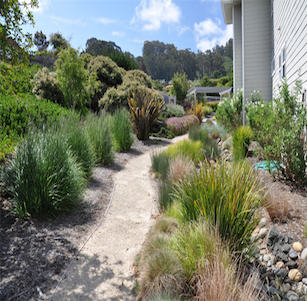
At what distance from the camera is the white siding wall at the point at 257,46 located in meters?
11.3

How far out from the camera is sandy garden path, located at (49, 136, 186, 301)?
2865 millimetres

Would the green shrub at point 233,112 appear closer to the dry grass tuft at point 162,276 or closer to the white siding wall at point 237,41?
the white siding wall at point 237,41

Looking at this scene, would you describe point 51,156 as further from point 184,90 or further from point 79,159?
point 184,90

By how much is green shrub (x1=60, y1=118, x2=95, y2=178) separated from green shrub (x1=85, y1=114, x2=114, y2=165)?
1050mm

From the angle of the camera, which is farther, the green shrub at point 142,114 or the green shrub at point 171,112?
the green shrub at point 171,112

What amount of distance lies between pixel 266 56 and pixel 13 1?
1007cm

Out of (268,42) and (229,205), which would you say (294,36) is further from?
(229,205)

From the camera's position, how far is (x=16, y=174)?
14.0ft

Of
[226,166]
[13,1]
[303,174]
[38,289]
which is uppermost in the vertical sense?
[13,1]

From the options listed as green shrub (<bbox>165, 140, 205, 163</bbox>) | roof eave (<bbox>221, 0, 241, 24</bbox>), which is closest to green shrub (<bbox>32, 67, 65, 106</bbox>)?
green shrub (<bbox>165, 140, 205, 163</bbox>)

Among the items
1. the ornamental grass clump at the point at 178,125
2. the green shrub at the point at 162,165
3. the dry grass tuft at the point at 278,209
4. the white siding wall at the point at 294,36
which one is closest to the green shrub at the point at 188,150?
the green shrub at the point at 162,165

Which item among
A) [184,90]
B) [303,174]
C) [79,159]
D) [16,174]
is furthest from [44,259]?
[184,90]

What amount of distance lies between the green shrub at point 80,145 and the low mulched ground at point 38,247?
1.07 metres

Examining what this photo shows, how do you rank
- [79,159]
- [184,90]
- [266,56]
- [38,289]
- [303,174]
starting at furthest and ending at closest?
[184,90], [266,56], [79,159], [303,174], [38,289]
